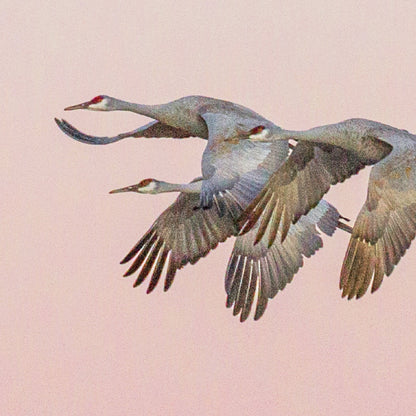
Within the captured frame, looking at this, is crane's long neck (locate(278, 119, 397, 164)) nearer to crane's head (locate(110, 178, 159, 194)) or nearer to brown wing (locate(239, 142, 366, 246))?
brown wing (locate(239, 142, 366, 246))

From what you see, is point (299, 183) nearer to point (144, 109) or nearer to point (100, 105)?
point (144, 109)

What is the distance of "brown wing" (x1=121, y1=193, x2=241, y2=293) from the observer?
547 inches

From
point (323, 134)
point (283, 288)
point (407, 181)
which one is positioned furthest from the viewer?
point (283, 288)

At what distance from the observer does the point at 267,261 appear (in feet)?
45.8

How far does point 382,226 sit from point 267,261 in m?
2.25

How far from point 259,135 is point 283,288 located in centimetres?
157

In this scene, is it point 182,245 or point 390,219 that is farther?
point 182,245

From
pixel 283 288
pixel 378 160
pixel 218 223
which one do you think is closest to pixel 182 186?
pixel 218 223

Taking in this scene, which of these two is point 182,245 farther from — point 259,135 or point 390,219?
point 390,219

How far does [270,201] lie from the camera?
41.2 ft

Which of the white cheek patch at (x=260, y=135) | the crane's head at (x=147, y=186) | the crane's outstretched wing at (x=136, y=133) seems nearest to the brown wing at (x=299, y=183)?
the white cheek patch at (x=260, y=135)

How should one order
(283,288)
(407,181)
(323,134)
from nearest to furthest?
(407,181)
(323,134)
(283,288)

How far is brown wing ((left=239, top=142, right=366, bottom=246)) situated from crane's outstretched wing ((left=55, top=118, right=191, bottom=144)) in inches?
78.3

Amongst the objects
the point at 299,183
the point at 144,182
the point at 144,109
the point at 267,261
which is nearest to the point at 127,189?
the point at 144,182
